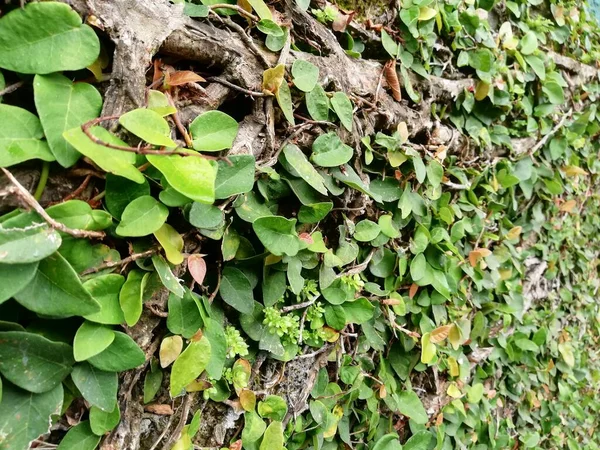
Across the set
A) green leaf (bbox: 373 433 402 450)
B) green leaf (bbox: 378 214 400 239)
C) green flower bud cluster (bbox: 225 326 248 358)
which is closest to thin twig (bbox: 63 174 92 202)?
green flower bud cluster (bbox: 225 326 248 358)

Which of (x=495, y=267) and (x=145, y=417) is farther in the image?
(x=495, y=267)

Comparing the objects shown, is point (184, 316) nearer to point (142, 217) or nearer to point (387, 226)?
point (142, 217)

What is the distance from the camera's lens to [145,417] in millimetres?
801

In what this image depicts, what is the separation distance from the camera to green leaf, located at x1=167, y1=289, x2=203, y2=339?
0.75 metres

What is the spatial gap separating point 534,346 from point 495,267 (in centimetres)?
→ 39

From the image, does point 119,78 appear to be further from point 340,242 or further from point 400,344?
point 400,344

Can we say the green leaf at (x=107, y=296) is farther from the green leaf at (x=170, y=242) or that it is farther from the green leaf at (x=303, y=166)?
the green leaf at (x=303, y=166)

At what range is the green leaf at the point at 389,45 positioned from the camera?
1.18m

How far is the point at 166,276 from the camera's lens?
2.35ft

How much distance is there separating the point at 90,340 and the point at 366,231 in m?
0.65

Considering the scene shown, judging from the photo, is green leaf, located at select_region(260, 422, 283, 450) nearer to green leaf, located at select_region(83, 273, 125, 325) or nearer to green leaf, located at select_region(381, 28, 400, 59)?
green leaf, located at select_region(83, 273, 125, 325)

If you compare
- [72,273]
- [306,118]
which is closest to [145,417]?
[72,273]

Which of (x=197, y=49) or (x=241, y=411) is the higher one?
(x=197, y=49)

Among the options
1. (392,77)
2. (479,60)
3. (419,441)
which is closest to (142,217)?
(392,77)
